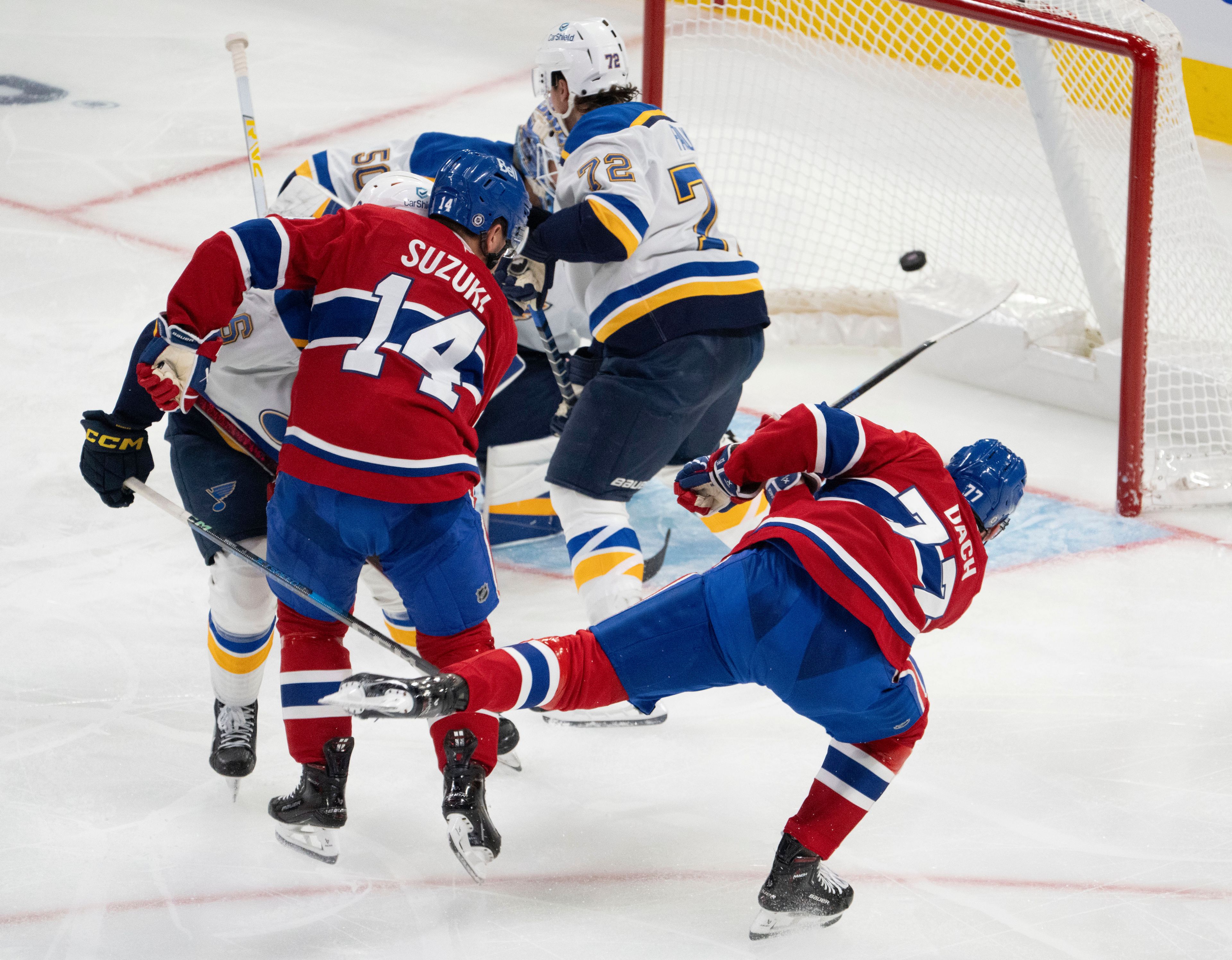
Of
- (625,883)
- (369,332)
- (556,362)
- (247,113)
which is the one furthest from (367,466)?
(247,113)

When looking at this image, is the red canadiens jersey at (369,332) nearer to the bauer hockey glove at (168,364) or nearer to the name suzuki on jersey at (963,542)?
the bauer hockey glove at (168,364)

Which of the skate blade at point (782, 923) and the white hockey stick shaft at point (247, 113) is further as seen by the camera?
the white hockey stick shaft at point (247, 113)

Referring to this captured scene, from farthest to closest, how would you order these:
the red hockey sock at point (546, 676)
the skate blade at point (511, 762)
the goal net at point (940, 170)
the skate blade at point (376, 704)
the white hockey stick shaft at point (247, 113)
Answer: the goal net at point (940, 170) → the white hockey stick shaft at point (247, 113) → the skate blade at point (511, 762) → the red hockey sock at point (546, 676) → the skate blade at point (376, 704)

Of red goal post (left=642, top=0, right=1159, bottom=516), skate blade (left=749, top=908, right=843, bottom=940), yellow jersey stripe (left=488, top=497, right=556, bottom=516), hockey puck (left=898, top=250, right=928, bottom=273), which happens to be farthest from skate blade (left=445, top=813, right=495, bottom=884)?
hockey puck (left=898, top=250, right=928, bottom=273)

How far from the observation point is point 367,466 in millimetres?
2240

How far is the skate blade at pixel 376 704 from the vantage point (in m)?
1.96

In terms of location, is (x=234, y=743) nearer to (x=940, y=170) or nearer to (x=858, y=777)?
(x=858, y=777)

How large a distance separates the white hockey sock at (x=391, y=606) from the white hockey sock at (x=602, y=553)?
1.14 ft

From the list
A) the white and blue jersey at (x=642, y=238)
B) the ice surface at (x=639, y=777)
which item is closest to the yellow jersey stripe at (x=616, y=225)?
the white and blue jersey at (x=642, y=238)

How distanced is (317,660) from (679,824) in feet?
2.28

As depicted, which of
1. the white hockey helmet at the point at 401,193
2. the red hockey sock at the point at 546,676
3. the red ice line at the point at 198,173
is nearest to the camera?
the red hockey sock at the point at 546,676

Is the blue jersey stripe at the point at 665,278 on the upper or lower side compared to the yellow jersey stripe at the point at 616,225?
lower

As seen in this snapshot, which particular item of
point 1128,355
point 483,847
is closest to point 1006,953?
point 483,847

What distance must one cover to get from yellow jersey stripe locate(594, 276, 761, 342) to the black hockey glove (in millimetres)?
1048
